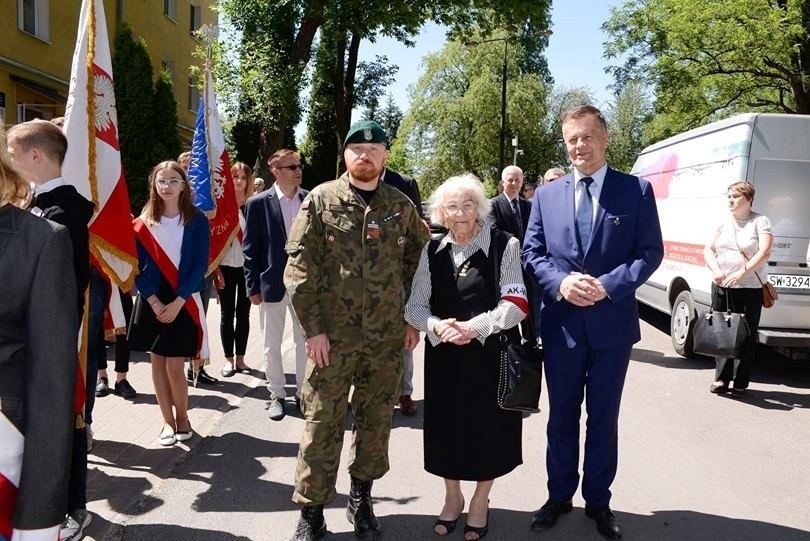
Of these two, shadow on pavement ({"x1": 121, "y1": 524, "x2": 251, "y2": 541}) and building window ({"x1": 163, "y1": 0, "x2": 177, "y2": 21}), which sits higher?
building window ({"x1": 163, "y1": 0, "x2": 177, "y2": 21})

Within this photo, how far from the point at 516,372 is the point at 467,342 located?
0.29 metres

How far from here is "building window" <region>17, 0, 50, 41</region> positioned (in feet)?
54.4

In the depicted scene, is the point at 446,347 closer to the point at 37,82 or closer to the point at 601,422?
the point at 601,422

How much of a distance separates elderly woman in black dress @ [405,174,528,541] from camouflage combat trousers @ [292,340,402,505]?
239 mm

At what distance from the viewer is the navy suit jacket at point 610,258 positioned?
361cm

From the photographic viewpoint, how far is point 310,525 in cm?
351

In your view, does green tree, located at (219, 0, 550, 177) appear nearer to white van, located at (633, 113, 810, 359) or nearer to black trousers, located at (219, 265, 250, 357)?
black trousers, located at (219, 265, 250, 357)

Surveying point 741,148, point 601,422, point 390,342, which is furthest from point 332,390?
point 741,148

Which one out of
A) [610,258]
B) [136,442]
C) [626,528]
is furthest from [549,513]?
[136,442]

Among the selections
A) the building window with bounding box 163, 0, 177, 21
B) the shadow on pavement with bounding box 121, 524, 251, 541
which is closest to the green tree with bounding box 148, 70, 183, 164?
the building window with bounding box 163, 0, 177, 21

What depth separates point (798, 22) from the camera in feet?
50.6

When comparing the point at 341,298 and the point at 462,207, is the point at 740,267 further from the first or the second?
the point at 341,298

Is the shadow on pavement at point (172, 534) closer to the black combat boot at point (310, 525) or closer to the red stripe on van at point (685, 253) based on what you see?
the black combat boot at point (310, 525)

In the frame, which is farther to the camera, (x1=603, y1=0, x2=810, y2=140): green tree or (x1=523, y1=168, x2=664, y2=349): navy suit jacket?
(x1=603, y1=0, x2=810, y2=140): green tree
